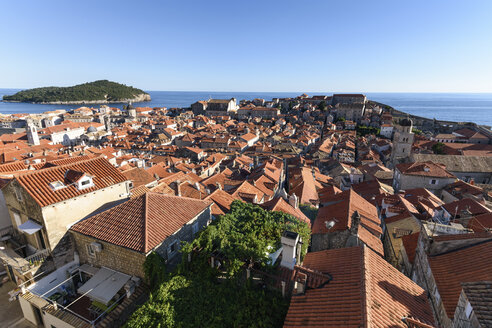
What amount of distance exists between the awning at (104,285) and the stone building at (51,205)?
3870mm

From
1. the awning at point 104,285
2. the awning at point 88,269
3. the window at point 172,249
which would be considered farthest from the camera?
the awning at point 88,269

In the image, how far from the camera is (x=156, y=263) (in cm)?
1064

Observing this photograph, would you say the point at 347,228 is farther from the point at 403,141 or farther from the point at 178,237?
the point at 403,141

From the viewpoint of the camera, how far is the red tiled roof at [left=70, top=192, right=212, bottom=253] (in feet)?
37.2

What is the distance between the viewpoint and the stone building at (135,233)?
11.3 metres

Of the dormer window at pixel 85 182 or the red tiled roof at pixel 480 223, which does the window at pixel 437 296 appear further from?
the dormer window at pixel 85 182

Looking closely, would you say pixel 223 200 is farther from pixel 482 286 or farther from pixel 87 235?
pixel 482 286

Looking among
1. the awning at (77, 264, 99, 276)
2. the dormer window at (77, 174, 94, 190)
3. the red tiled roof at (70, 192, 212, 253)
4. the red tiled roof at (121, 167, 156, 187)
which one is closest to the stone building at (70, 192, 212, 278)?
the red tiled roof at (70, 192, 212, 253)

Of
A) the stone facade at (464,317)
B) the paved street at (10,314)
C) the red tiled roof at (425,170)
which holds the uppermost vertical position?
the stone facade at (464,317)

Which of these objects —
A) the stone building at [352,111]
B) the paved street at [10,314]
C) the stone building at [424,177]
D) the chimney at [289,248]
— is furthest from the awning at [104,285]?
the stone building at [352,111]

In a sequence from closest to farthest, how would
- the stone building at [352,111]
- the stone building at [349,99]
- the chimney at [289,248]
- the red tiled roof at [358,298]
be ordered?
the red tiled roof at [358,298] < the chimney at [289,248] < the stone building at [352,111] < the stone building at [349,99]

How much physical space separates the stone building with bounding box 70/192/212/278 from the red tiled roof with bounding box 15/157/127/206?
233 cm

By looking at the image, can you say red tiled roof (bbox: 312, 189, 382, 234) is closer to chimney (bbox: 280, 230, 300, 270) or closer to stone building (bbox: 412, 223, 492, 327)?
stone building (bbox: 412, 223, 492, 327)

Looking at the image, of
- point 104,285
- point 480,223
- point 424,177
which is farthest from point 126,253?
point 424,177
